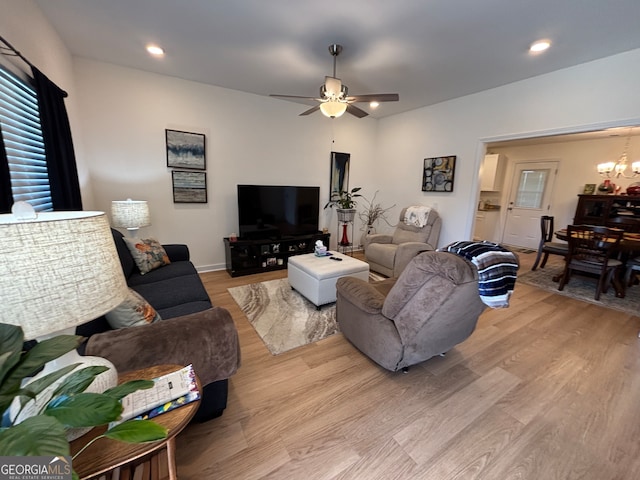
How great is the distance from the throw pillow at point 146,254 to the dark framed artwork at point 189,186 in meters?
1.06

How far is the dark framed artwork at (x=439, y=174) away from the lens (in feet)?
13.1

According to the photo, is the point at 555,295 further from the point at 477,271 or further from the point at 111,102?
the point at 111,102

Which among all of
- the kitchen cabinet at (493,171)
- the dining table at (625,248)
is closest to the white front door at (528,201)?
the kitchen cabinet at (493,171)

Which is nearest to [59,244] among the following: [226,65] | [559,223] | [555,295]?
[226,65]

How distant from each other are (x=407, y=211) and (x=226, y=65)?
10.8 ft

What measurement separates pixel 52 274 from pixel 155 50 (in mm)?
3107

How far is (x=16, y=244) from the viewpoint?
558 millimetres

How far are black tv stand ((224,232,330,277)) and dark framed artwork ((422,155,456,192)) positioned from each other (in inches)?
82.1

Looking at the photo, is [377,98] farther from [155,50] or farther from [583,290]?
[583,290]

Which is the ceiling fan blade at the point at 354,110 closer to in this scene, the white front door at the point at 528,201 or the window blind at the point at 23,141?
the window blind at the point at 23,141

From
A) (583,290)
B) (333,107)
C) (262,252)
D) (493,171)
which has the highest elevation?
(333,107)

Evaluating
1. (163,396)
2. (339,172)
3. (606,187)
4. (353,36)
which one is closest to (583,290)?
(606,187)

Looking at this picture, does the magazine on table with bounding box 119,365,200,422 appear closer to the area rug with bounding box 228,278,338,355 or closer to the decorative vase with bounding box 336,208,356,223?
the area rug with bounding box 228,278,338,355

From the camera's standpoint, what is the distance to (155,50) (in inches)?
105
